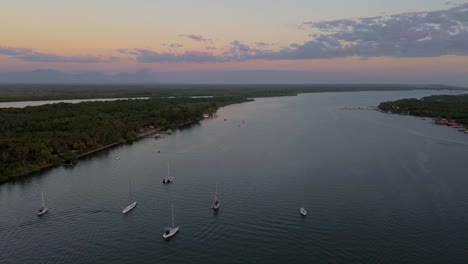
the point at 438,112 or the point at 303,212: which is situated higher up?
the point at 438,112

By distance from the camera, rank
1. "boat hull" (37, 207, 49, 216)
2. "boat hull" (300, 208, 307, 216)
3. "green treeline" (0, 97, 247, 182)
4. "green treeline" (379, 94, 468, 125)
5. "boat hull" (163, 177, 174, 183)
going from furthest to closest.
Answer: "green treeline" (379, 94, 468, 125)
"green treeline" (0, 97, 247, 182)
"boat hull" (163, 177, 174, 183)
"boat hull" (37, 207, 49, 216)
"boat hull" (300, 208, 307, 216)

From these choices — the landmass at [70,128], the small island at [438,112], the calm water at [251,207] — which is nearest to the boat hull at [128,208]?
the calm water at [251,207]

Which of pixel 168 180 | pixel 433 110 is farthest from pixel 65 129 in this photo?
pixel 433 110

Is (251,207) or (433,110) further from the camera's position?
(433,110)

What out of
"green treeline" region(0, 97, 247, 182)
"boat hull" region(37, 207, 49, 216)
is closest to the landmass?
"green treeline" region(0, 97, 247, 182)

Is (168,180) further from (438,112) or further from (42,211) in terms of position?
(438,112)

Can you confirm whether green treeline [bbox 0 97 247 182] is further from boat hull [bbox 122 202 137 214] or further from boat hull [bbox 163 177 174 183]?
boat hull [bbox 122 202 137 214]

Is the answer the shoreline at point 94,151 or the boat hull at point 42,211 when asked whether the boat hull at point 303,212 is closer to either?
the boat hull at point 42,211
